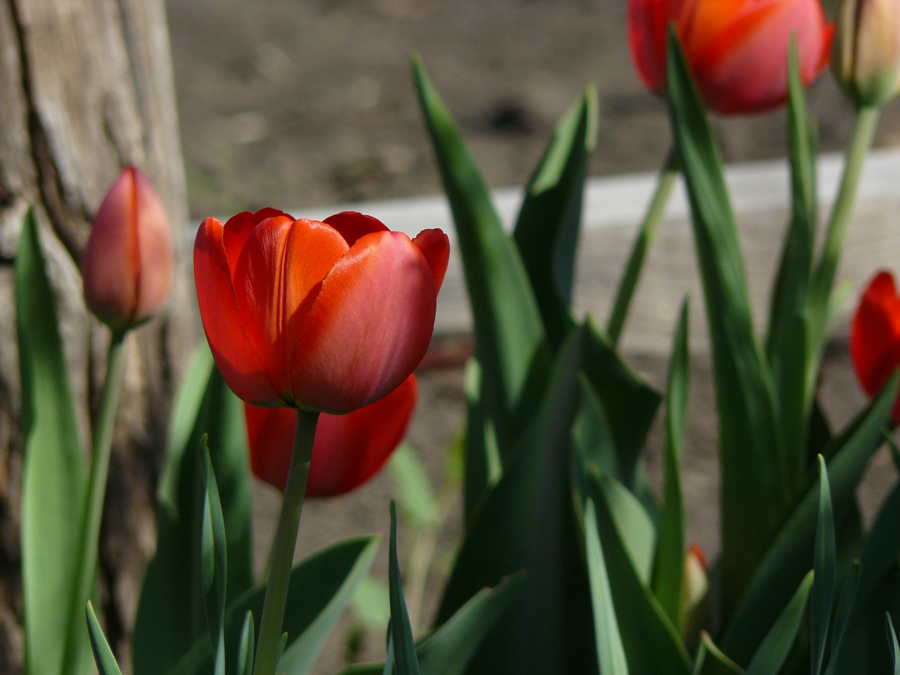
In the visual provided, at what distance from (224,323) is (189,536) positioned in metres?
0.33

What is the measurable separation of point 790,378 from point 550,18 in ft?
9.31

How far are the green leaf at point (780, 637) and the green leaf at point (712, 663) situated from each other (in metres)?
0.06

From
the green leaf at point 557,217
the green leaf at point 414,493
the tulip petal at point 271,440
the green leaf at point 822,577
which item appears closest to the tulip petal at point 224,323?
the tulip petal at point 271,440

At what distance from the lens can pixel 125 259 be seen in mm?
489

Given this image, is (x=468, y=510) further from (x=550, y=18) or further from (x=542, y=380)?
(x=550, y=18)

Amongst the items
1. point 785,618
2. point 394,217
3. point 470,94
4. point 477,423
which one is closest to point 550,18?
point 470,94

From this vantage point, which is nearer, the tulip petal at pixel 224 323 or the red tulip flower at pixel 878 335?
the tulip petal at pixel 224 323

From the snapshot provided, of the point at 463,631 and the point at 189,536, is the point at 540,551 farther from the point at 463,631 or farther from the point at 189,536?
the point at 189,536

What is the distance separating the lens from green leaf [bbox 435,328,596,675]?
531mm

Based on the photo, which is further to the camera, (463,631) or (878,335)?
(878,335)

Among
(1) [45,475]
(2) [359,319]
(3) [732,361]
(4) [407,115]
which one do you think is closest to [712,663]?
(3) [732,361]

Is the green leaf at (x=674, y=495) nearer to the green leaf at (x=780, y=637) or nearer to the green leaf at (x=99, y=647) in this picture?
the green leaf at (x=780, y=637)

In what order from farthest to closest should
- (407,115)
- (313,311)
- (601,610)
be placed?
(407,115) → (601,610) → (313,311)

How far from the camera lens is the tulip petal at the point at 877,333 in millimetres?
566
